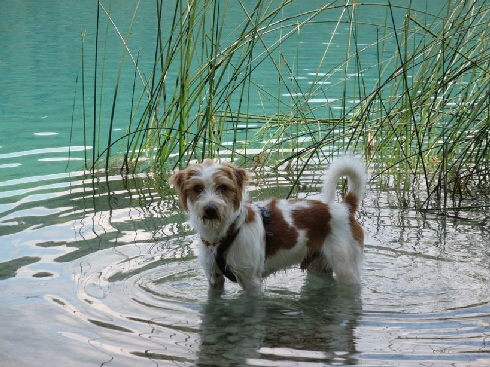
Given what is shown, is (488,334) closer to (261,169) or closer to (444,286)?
(444,286)

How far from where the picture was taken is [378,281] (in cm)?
584

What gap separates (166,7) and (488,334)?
2767 cm

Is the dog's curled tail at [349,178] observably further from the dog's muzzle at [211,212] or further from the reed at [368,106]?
the reed at [368,106]

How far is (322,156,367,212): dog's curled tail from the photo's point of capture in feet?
18.5

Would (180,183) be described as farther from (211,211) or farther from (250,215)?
(250,215)

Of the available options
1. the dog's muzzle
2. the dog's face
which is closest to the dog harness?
the dog's face

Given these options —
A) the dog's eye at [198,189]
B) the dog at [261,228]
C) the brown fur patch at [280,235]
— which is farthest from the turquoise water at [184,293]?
the dog's eye at [198,189]

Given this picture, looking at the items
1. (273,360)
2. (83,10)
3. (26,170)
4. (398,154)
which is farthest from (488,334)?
(83,10)

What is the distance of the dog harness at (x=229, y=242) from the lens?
5.23 metres

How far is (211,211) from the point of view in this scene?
4.90 metres

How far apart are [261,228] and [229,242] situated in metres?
0.27

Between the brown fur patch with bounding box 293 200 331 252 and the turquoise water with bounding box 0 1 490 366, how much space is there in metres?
0.37

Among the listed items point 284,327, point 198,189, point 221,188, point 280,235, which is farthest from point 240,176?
point 284,327

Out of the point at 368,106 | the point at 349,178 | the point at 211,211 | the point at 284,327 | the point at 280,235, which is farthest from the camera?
the point at 368,106
